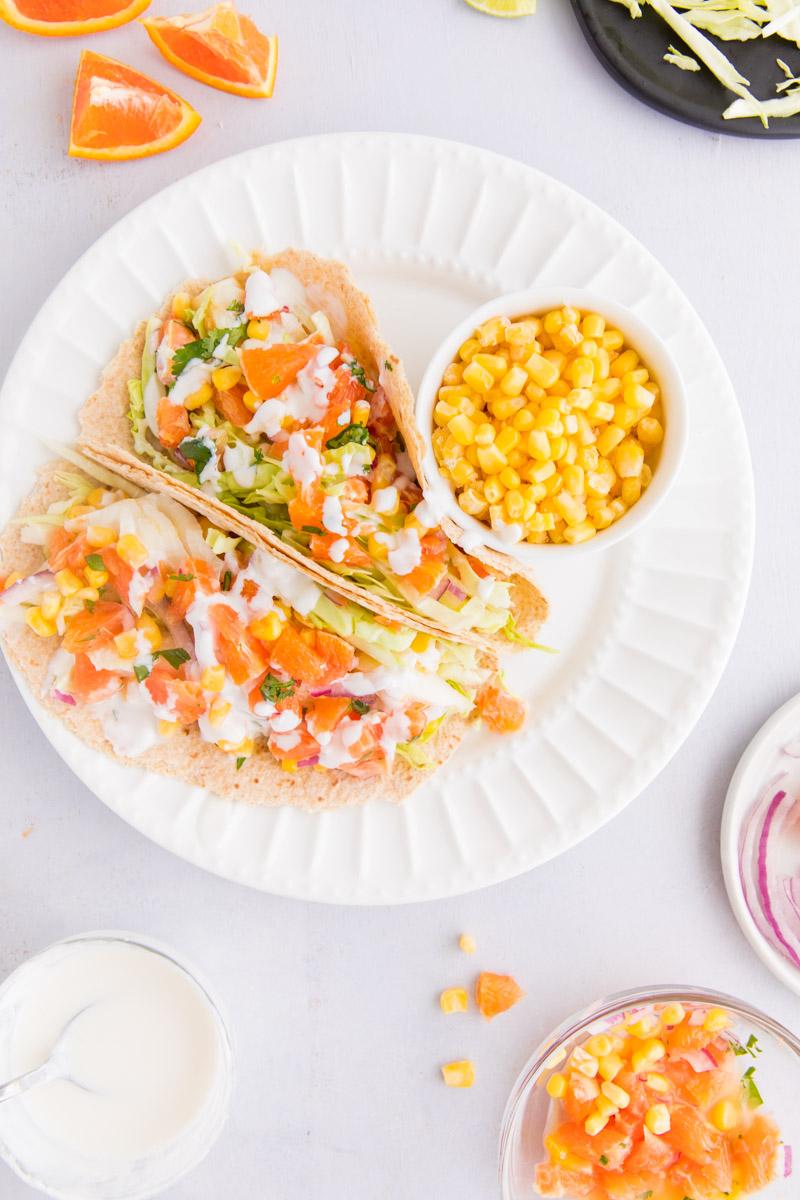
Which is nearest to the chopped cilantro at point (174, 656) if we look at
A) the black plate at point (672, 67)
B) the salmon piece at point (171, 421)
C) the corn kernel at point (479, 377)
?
the salmon piece at point (171, 421)

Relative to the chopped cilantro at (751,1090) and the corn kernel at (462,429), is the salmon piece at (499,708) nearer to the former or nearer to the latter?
the corn kernel at (462,429)

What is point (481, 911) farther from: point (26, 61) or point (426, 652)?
point (26, 61)

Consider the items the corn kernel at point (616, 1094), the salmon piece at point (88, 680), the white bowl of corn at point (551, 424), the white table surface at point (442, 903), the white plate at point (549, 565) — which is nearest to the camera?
the white bowl of corn at point (551, 424)

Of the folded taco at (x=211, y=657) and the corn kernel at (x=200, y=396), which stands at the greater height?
the corn kernel at (x=200, y=396)

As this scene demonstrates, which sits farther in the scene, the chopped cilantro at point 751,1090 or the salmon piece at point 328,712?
the chopped cilantro at point 751,1090

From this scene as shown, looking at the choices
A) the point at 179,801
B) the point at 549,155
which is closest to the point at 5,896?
the point at 179,801

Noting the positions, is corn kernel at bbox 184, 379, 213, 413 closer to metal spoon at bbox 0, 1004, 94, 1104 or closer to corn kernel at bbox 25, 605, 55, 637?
corn kernel at bbox 25, 605, 55, 637

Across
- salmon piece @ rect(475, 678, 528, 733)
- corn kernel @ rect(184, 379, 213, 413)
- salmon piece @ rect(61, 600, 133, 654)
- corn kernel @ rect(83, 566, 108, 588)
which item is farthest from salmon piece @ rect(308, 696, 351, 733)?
corn kernel @ rect(184, 379, 213, 413)

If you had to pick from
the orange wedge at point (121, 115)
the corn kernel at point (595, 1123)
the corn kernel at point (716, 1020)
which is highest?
the orange wedge at point (121, 115)

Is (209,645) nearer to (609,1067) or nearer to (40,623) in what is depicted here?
(40,623)
